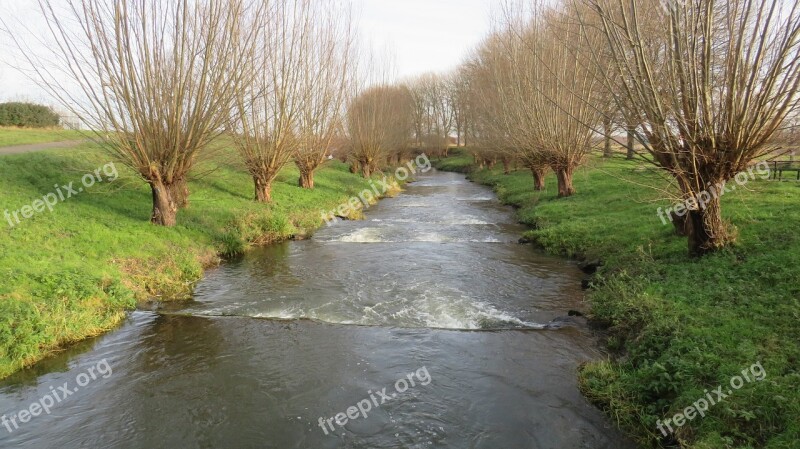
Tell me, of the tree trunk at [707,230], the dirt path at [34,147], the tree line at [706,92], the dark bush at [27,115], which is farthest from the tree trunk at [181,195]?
the dark bush at [27,115]

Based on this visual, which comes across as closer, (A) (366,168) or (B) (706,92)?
(B) (706,92)

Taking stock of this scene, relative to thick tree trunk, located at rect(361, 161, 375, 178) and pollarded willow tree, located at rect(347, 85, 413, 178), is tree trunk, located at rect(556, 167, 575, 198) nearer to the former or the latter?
pollarded willow tree, located at rect(347, 85, 413, 178)

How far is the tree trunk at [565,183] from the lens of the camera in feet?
68.8

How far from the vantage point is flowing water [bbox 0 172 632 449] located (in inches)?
219

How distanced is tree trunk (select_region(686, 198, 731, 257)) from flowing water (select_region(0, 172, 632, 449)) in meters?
2.57

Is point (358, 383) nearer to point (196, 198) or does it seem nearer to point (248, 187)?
point (196, 198)

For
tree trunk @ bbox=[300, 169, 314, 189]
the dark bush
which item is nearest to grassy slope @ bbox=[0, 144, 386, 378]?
tree trunk @ bbox=[300, 169, 314, 189]

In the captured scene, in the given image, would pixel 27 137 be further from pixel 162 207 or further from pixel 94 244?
pixel 94 244

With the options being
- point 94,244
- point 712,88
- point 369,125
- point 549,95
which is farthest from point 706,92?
point 369,125

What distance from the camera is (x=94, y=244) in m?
11.2

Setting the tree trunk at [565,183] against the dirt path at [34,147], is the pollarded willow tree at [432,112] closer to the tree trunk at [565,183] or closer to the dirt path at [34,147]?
the tree trunk at [565,183]

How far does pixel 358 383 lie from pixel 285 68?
16621 millimetres

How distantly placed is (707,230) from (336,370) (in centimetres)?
772

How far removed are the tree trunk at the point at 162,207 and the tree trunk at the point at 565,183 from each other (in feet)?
53.1
